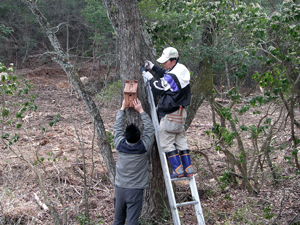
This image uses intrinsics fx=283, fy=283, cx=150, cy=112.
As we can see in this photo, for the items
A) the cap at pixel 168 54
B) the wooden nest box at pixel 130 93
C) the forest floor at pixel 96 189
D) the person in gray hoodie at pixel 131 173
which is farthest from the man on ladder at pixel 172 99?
the forest floor at pixel 96 189

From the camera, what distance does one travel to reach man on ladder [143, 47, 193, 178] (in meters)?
4.34

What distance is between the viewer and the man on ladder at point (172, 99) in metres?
4.34

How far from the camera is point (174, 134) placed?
451cm

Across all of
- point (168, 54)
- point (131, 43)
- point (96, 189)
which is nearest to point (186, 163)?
point (168, 54)

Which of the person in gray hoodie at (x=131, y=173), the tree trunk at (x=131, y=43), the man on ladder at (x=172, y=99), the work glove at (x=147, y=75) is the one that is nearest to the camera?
the person in gray hoodie at (x=131, y=173)

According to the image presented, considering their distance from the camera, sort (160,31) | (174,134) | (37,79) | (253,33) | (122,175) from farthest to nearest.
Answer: (37,79) < (160,31) < (253,33) < (174,134) < (122,175)

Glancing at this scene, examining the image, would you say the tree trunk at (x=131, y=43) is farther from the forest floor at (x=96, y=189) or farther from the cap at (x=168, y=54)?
the forest floor at (x=96, y=189)

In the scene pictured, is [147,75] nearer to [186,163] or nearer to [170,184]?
[186,163]

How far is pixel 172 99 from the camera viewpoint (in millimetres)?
4410

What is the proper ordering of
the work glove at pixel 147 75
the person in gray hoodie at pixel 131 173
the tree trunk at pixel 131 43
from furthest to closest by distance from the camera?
the tree trunk at pixel 131 43, the work glove at pixel 147 75, the person in gray hoodie at pixel 131 173

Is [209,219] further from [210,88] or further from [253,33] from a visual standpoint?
[253,33]

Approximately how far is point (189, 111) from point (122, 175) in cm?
216

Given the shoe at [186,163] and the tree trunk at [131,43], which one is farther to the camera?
the tree trunk at [131,43]

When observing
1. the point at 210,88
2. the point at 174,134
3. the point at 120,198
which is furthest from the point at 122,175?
the point at 210,88
